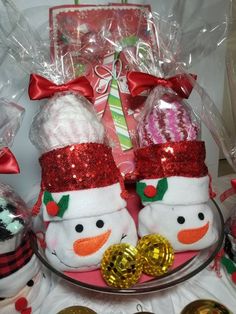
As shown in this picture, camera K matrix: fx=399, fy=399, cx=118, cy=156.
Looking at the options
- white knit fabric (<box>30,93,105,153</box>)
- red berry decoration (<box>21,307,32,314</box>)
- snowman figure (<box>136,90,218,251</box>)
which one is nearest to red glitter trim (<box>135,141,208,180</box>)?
snowman figure (<box>136,90,218,251</box>)

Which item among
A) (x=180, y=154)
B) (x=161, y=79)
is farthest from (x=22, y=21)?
(x=180, y=154)

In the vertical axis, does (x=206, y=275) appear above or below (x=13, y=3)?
below

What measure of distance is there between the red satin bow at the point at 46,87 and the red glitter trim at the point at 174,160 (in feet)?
0.60

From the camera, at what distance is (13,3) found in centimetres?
80

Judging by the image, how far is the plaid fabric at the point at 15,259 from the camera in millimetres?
686

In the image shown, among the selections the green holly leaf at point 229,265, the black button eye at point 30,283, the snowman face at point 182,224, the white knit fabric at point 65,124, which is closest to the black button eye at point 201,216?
the snowman face at point 182,224

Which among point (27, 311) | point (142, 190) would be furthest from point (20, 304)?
point (142, 190)

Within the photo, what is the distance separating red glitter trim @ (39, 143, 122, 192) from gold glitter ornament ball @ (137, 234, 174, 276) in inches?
5.1

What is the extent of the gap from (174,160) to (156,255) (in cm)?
17

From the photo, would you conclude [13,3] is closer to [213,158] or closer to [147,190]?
[147,190]

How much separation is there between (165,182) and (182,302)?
8.8 inches

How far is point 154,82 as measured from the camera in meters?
0.80

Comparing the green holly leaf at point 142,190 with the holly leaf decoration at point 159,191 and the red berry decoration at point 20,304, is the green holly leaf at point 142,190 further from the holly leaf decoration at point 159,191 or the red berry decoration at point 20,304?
the red berry decoration at point 20,304

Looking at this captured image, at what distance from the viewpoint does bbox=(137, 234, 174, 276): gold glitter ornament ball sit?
0.69 meters
